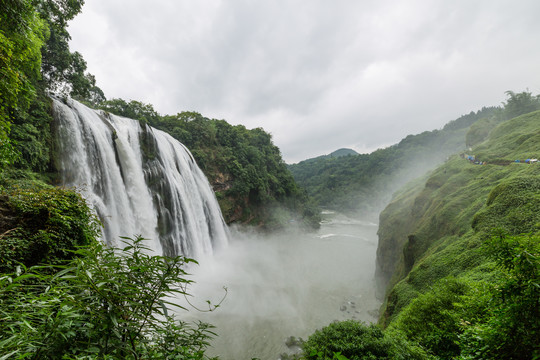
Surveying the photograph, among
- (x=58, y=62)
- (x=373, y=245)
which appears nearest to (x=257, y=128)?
(x=373, y=245)

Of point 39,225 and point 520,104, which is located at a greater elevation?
point 520,104

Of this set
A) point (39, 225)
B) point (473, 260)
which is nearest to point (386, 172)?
point (473, 260)

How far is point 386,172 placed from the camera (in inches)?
2832

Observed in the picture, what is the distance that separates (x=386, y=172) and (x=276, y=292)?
68.2 meters

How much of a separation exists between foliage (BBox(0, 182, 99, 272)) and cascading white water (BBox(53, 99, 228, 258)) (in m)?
2.54

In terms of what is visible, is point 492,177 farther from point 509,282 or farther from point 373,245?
point 373,245

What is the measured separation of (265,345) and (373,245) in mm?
24379

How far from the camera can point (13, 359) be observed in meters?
0.97

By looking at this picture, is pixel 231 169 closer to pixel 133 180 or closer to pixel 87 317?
pixel 133 180

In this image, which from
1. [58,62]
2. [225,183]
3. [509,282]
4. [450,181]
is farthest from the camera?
[225,183]

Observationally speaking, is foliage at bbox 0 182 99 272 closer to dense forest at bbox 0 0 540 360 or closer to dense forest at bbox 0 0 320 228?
dense forest at bbox 0 0 540 360

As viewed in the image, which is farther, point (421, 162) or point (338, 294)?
point (421, 162)

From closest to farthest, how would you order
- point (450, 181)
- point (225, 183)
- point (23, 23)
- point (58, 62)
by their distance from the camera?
point (23, 23) < point (58, 62) < point (450, 181) < point (225, 183)

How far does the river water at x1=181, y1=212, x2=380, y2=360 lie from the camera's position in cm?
1144
